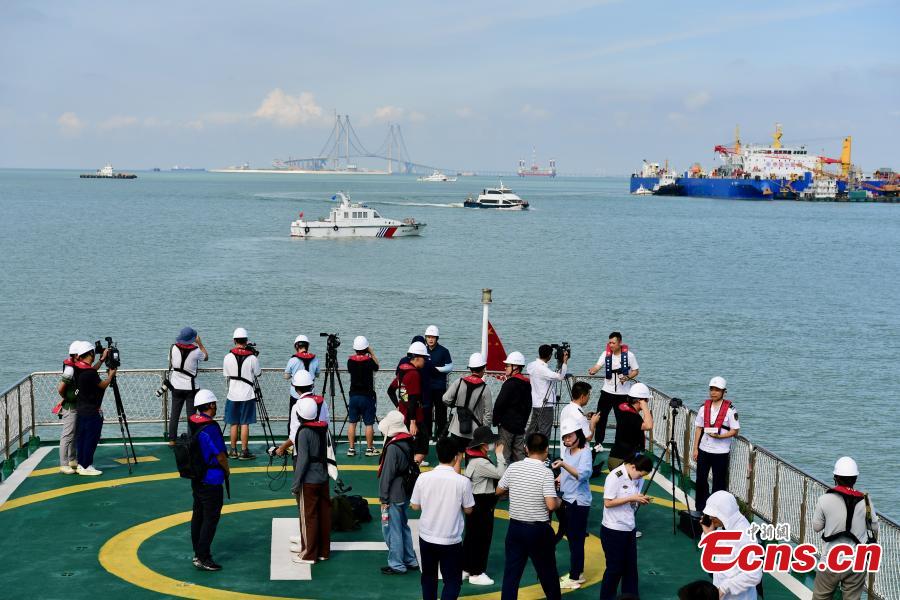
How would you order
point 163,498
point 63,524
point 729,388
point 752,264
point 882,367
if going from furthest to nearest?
point 752,264
point 882,367
point 729,388
point 163,498
point 63,524

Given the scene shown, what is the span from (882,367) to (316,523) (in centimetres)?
3616

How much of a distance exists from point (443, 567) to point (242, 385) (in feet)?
21.2

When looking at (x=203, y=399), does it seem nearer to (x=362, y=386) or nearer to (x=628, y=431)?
(x=362, y=386)

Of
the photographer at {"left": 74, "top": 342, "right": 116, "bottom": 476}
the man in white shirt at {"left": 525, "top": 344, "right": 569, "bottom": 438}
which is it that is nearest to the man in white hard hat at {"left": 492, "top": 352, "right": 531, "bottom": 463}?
the man in white shirt at {"left": 525, "top": 344, "right": 569, "bottom": 438}

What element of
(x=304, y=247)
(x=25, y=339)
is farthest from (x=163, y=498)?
(x=304, y=247)

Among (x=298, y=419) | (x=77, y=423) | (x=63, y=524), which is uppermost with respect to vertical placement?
(x=298, y=419)

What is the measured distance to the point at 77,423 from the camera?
14.1 metres

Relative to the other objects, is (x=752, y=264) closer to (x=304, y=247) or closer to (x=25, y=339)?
(x=304, y=247)

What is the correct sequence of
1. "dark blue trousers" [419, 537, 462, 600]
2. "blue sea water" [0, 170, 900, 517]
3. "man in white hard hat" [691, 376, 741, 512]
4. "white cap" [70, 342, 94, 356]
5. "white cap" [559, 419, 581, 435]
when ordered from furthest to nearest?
"blue sea water" [0, 170, 900, 517] → "white cap" [70, 342, 94, 356] → "man in white hard hat" [691, 376, 741, 512] → "white cap" [559, 419, 581, 435] → "dark blue trousers" [419, 537, 462, 600]

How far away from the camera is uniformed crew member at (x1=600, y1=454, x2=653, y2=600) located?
9.34 metres

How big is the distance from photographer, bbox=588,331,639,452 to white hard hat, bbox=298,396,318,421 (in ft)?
16.6

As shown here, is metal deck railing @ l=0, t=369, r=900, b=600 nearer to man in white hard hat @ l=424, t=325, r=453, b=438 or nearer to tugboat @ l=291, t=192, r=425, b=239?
man in white hard hat @ l=424, t=325, r=453, b=438

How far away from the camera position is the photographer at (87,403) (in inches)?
538

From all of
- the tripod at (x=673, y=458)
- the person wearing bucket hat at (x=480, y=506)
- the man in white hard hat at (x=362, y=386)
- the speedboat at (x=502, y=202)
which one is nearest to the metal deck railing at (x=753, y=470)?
the tripod at (x=673, y=458)
